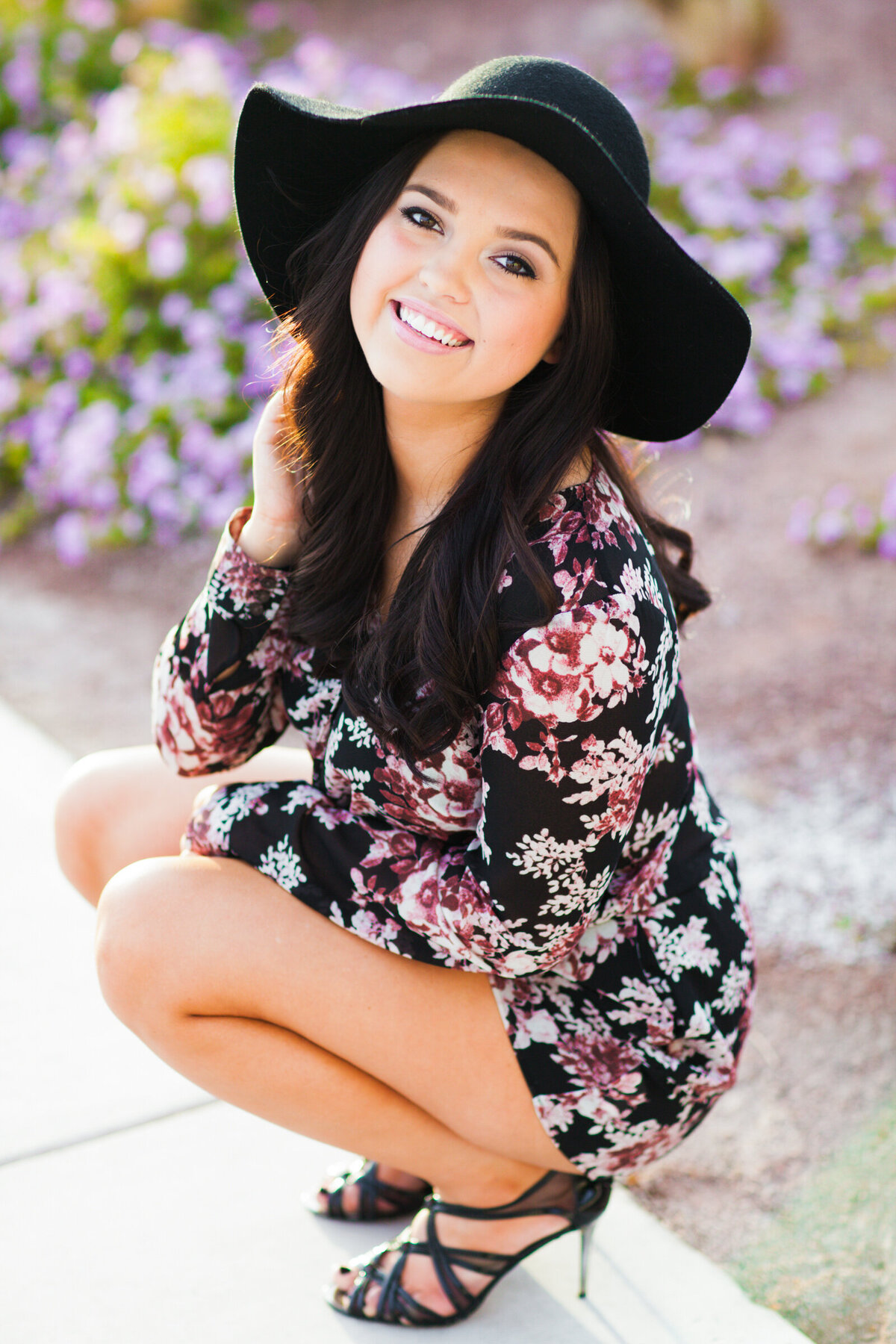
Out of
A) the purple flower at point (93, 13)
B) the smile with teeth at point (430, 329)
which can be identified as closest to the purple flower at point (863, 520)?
the smile with teeth at point (430, 329)

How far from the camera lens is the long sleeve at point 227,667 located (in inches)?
72.2

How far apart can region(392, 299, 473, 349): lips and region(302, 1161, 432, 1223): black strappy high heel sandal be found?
1.24 m

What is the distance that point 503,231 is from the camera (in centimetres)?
152

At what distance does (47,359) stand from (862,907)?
3886 millimetres

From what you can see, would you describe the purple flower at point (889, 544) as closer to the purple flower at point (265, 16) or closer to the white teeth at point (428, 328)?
the white teeth at point (428, 328)

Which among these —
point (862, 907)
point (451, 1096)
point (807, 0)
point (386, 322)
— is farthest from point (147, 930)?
point (807, 0)

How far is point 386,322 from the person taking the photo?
1.61 m

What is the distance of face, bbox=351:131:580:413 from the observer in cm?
151

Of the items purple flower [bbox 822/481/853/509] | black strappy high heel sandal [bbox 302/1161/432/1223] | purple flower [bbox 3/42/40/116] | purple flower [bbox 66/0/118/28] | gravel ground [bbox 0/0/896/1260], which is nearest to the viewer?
black strappy high heel sandal [bbox 302/1161/432/1223]

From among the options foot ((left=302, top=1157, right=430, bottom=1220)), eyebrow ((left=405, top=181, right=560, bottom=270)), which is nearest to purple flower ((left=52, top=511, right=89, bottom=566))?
foot ((left=302, top=1157, right=430, bottom=1220))

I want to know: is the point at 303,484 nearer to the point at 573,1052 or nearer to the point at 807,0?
the point at 573,1052

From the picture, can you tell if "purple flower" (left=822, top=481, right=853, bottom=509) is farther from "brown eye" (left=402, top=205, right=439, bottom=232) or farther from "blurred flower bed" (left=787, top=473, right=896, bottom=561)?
"brown eye" (left=402, top=205, right=439, bottom=232)

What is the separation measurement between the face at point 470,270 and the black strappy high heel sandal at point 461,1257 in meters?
1.12

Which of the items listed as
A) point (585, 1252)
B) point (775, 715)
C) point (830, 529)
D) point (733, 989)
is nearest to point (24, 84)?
point (830, 529)
